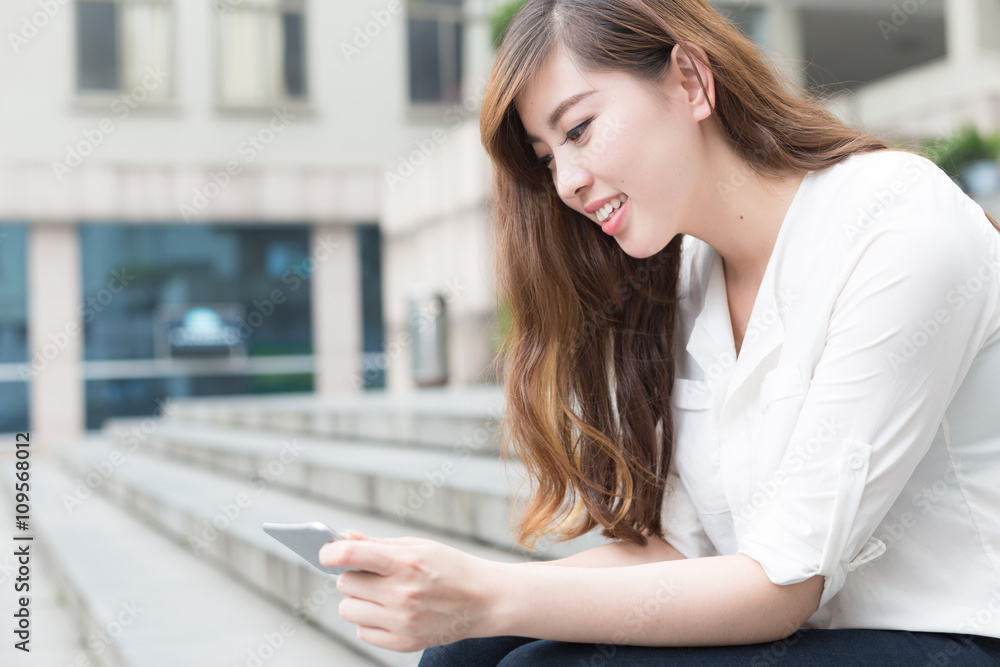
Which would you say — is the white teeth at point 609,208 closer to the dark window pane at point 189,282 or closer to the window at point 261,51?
the dark window pane at point 189,282

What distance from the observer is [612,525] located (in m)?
1.38

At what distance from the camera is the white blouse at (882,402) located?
1.00 metres

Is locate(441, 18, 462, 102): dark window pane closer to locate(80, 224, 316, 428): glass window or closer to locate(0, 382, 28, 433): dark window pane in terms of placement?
locate(80, 224, 316, 428): glass window

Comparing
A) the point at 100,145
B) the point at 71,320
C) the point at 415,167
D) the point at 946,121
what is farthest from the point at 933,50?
the point at 71,320

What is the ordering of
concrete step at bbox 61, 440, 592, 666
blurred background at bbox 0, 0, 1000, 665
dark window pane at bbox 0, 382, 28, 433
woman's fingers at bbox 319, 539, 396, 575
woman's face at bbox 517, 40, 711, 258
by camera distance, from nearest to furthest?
woman's fingers at bbox 319, 539, 396, 575
woman's face at bbox 517, 40, 711, 258
concrete step at bbox 61, 440, 592, 666
blurred background at bbox 0, 0, 1000, 665
dark window pane at bbox 0, 382, 28, 433

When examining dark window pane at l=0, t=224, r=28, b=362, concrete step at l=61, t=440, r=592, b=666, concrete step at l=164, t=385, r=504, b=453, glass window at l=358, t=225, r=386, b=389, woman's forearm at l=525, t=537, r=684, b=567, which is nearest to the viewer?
woman's forearm at l=525, t=537, r=684, b=567

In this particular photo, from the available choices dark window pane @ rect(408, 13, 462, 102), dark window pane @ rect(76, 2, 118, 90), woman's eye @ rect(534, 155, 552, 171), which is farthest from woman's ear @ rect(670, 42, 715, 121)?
dark window pane @ rect(76, 2, 118, 90)

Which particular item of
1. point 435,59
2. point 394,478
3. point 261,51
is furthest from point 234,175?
point 394,478

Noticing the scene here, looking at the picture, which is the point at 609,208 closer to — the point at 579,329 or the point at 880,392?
the point at 579,329

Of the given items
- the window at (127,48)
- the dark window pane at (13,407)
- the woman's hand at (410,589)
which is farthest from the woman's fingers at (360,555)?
the window at (127,48)

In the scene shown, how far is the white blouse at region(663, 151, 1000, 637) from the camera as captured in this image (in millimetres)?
1000

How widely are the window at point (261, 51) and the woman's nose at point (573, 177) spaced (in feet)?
33.3

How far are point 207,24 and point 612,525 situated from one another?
10.7 metres

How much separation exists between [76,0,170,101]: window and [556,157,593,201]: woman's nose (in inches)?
401
